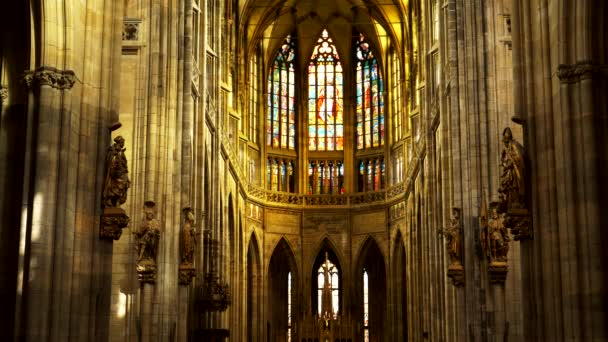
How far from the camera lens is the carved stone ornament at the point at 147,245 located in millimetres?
28500

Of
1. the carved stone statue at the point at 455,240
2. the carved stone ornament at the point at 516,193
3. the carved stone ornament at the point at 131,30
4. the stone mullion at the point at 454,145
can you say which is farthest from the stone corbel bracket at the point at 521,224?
the carved stone ornament at the point at 131,30

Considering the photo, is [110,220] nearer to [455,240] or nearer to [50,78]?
[50,78]

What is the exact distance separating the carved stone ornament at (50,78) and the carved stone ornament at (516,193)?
355 inches

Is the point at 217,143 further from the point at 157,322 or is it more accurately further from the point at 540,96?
the point at 540,96

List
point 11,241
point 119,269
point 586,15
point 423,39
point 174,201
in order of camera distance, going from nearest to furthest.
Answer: point 586,15, point 11,241, point 119,269, point 174,201, point 423,39

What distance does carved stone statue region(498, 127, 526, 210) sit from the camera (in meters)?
20.5

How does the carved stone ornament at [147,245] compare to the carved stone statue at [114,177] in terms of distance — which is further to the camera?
the carved stone ornament at [147,245]

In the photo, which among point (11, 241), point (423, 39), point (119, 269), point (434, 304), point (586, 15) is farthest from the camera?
point (423, 39)

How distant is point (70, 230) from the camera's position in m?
19.8

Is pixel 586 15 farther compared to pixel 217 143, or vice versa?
pixel 217 143

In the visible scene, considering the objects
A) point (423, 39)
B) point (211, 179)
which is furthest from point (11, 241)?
point (423, 39)

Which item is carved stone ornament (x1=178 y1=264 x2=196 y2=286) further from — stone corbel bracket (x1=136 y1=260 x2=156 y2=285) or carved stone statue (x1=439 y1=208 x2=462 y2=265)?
carved stone statue (x1=439 y1=208 x2=462 y2=265)

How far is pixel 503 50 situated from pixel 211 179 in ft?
56.0

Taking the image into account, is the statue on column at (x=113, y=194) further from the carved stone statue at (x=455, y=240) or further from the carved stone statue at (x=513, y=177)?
the carved stone statue at (x=455, y=240)
